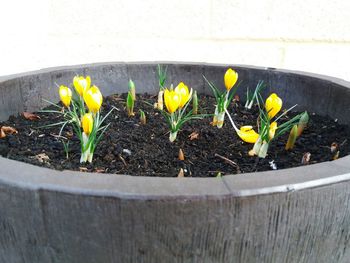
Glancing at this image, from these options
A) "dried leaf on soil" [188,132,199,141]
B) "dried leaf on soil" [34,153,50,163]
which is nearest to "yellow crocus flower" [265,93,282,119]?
"dried leaf on soil" [188,132,199,141]

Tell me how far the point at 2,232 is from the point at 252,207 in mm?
369

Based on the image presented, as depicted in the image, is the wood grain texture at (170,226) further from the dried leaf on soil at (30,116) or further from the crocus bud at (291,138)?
the dried leaf on soil at (30,116)

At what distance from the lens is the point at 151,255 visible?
1.65 feet

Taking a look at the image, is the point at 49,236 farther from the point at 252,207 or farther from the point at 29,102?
the point at 29,102

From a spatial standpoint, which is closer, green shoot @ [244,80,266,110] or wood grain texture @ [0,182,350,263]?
wood grain texture @ [0,182,350,263]

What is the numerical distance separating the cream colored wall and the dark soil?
2.57ft

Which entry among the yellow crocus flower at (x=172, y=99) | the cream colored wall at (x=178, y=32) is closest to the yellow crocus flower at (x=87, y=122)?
the yellow crocus flower at (x=172, y=99)

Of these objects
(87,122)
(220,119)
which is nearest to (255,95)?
(220,119)

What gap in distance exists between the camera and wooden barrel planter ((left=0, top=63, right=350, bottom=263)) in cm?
48

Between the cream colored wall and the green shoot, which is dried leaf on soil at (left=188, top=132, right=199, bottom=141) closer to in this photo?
the green shoot

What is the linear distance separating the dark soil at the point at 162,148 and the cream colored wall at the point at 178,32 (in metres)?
0.78

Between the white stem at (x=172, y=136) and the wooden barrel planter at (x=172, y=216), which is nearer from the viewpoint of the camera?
the wooden barrel planter at (x=172, y=216)

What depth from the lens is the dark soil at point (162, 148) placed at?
2.54 ft

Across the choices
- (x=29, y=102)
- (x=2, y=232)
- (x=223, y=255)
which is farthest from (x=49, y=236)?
(x=29, y=102)
